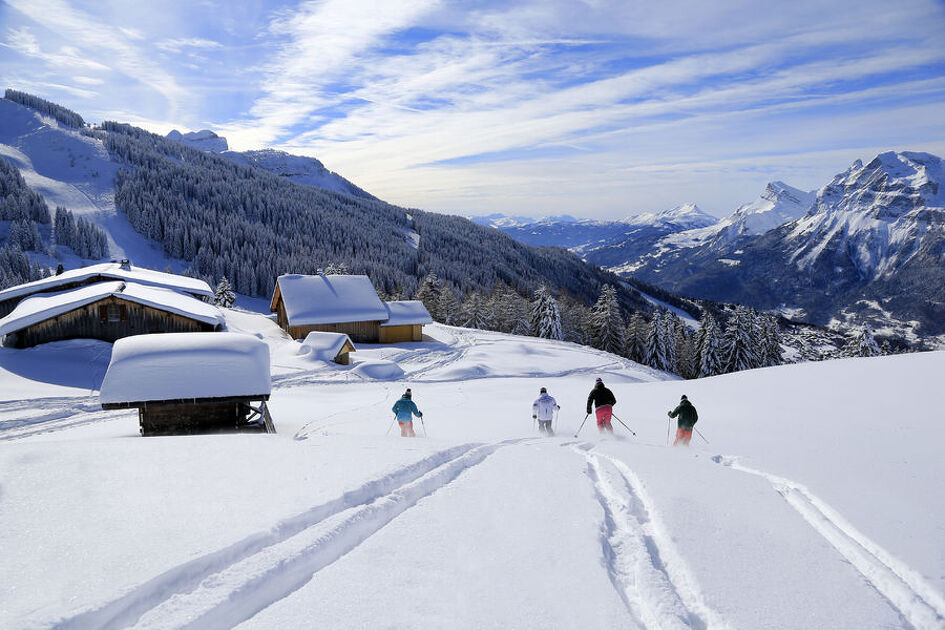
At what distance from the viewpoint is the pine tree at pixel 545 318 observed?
57.2m

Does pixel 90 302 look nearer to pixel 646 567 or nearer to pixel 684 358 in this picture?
pixel 646 567

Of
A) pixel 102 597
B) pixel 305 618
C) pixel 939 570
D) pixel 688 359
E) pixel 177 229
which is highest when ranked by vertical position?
pixel 177 229

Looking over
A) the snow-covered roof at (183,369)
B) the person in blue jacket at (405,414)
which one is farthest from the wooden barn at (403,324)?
the person in blue jacket at (405,414)

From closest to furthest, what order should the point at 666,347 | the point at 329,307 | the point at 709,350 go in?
the point at 329,307, the point at 709,350, the point at 666,347

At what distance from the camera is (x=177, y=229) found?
100 m

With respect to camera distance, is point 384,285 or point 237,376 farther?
point 384,285

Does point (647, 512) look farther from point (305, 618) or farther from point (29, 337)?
point (29, 337)

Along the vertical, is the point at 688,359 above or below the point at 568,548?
below

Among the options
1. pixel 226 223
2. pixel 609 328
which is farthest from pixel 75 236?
pixel 609 328

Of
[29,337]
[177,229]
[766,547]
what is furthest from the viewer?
[177,229]

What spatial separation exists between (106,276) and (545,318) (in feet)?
142

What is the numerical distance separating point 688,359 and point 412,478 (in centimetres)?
5952

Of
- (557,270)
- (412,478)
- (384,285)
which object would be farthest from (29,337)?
(557,270)

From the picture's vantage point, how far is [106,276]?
36156 millimetres
